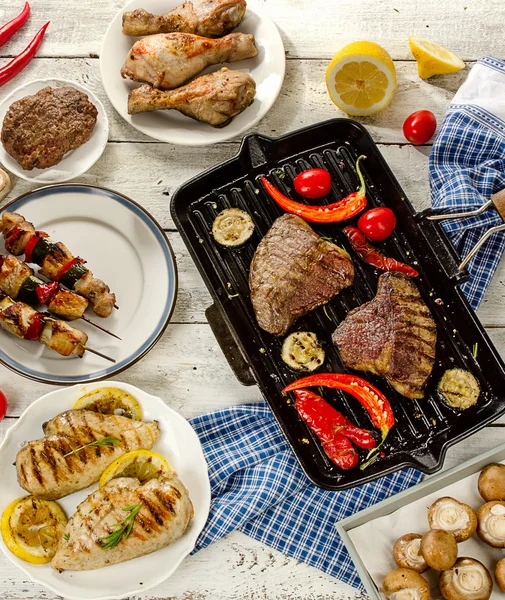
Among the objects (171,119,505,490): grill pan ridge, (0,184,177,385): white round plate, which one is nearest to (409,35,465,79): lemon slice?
(171,119,505,490): grill pan ridge

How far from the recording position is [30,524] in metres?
4.46

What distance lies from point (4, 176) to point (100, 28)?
1.38 m

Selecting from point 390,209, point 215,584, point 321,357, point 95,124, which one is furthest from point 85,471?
point 390,209

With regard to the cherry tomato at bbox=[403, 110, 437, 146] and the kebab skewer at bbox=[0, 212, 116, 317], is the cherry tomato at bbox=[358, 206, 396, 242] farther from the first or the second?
the kebab skewer at bbox=[0, 212, 116, 317]

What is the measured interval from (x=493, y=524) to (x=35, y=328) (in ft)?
10.9

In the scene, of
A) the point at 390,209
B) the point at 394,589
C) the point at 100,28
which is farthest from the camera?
the point at 100,28

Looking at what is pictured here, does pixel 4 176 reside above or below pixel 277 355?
above

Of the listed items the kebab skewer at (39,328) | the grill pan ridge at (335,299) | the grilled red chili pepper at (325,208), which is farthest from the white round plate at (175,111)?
the kebab skewer at (39,328)

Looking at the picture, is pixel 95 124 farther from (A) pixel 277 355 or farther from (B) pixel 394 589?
(B) pixel 394 589

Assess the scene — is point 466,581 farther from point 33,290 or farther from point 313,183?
point 33,290

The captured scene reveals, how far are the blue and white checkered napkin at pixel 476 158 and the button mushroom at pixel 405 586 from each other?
1.92 m

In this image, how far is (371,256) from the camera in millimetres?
4637

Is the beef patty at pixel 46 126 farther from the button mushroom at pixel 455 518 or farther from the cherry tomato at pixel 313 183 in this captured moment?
the button mushroom at pixel 455 518

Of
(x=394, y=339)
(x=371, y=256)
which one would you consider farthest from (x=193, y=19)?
(x=394, y=339)
